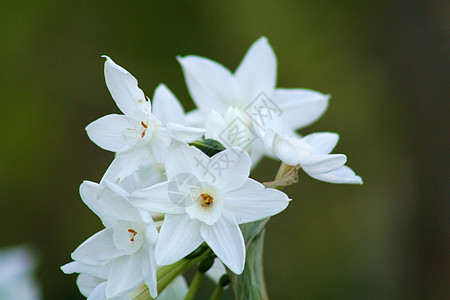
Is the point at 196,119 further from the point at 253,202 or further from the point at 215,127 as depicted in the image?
the point at 253,202

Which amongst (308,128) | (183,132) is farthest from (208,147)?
(308,128)

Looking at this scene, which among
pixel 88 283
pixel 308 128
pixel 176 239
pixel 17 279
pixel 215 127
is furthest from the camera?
pixel 308 128

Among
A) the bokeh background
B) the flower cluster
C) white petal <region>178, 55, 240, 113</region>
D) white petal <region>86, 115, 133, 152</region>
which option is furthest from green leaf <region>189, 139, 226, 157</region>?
the bokeh background

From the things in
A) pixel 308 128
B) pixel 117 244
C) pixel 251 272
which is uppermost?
pixel 117 244

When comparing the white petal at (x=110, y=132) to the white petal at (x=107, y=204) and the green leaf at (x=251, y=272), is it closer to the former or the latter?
the white petal at (x=107, y=204)

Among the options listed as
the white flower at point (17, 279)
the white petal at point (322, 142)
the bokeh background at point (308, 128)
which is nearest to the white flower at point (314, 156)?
the white petal at point (322, 142)

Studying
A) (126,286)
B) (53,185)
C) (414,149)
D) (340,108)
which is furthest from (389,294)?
(126,286)
